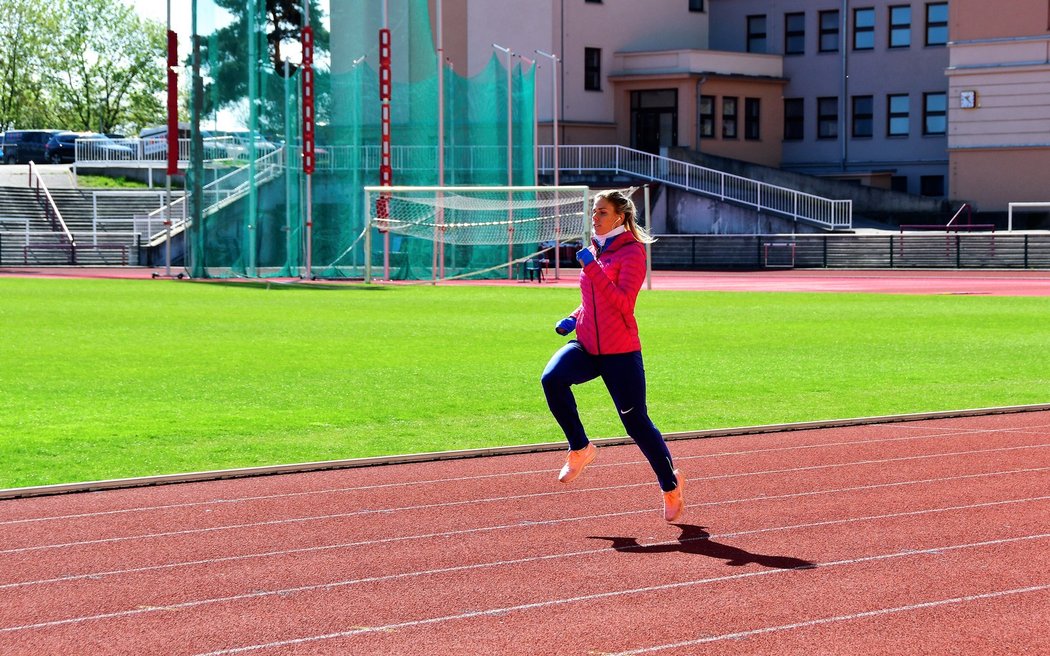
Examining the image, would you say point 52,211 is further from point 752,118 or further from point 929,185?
point 929,185

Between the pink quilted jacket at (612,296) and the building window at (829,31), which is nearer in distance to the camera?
the pink quilted jacket at (612,296)

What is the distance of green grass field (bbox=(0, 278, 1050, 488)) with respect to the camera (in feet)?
39.9

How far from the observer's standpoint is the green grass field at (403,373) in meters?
12.2

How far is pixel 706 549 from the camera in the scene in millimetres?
8039

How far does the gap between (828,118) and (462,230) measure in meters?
29.2

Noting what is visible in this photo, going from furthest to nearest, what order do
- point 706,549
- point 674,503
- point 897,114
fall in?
point 897,114 < point 674,503 < point 706,549

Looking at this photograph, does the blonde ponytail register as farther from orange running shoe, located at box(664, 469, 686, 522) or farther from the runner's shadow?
the runner's shadow

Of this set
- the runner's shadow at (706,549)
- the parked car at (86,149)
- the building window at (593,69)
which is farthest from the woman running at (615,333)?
the parked car at (86,149)

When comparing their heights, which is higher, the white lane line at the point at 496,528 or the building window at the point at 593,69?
the building window at the point at 593,69

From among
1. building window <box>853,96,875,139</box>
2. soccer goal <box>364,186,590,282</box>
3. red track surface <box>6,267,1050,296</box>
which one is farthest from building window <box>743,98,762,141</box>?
soccer goal <box>364,186,590,282</box>

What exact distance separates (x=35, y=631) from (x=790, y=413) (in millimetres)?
8665

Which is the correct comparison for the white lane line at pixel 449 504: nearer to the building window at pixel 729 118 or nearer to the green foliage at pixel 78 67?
the building window at pixel 729 118

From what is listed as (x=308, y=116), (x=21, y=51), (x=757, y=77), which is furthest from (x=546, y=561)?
(x=21, y=51)

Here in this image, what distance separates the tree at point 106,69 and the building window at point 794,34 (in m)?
51.8
